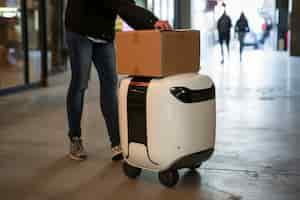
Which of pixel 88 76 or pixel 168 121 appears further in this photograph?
pixel 88 76

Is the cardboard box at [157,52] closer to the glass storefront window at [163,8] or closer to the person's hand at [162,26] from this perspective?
the person's hand at [162,26]

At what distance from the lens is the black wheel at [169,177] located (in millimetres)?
3203

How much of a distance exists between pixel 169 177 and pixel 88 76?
1035mm

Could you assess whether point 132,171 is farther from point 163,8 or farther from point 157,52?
point 163,8

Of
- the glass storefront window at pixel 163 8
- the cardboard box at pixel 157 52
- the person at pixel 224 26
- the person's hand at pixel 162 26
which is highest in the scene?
the glass storefront window at pixel 163 8

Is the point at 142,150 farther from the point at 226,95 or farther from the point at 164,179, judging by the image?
the point at 226,95

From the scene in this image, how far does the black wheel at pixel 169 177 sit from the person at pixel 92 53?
692 mm

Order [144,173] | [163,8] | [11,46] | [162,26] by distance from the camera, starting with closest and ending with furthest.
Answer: [162,26], [144,173], [11,46], [163,8]

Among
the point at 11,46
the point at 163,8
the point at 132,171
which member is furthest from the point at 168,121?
the point at 163,8

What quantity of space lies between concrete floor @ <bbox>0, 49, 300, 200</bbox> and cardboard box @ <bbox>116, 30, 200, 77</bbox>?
71 centimetres

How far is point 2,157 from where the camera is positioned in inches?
158

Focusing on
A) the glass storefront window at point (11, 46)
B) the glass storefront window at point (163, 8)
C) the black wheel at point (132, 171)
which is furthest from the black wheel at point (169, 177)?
the glass storefront window at point (163, 8)

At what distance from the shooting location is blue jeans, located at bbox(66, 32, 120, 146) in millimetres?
3682

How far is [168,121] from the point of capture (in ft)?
10.1
